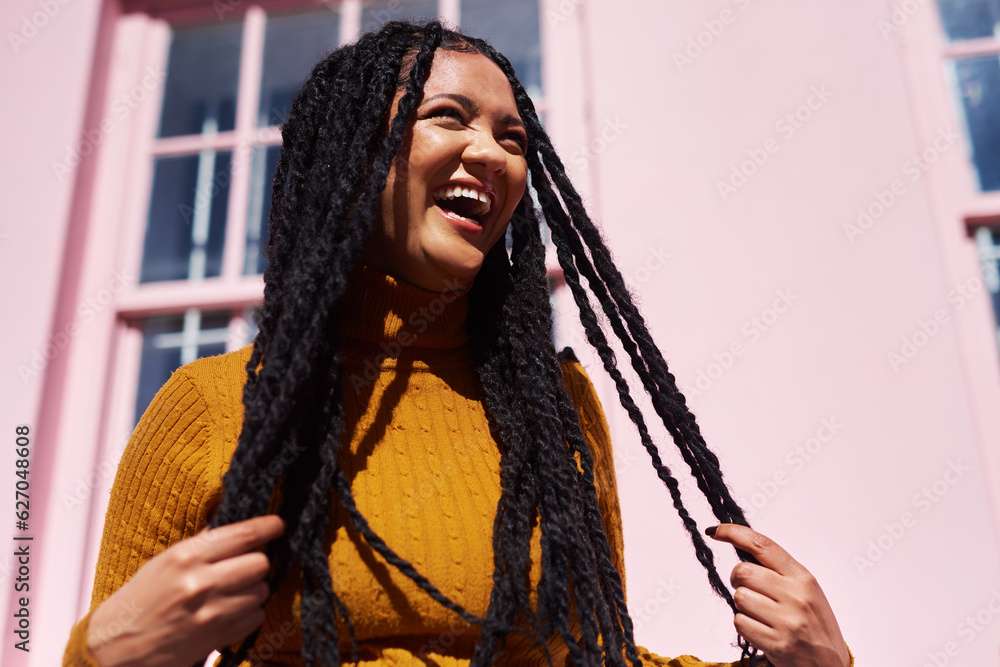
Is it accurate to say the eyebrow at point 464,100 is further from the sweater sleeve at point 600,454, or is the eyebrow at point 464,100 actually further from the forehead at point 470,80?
the sweater sleeve at point 600,454

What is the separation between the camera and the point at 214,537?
3.11 feet

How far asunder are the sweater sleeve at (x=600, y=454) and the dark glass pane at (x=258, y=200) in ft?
5.26

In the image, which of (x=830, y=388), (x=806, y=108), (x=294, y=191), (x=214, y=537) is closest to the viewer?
(x=214, y=537)

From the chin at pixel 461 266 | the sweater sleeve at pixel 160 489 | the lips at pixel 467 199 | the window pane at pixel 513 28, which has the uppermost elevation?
the window pane at pixel 513 28

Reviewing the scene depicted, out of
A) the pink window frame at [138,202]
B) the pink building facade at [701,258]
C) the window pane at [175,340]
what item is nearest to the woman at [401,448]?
the pink building facade at [701,258]

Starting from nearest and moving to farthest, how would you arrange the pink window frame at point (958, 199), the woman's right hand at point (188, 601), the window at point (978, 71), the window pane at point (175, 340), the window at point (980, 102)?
the woman's right hand at point (188, 601), the pink window frame at point (958, 199), the window at point (980, 102), the window at point (978, 71), the window pane at point (175, 340)

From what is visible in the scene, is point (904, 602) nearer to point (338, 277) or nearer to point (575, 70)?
point (338, 277)

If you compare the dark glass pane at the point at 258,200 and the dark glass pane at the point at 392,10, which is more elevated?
the dark glass pane at the point at 392,10

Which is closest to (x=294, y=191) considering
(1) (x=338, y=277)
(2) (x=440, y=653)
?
(1) (x=338, y=277)

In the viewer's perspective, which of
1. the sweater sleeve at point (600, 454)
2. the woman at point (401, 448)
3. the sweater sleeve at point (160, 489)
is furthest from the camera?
the sweater sleeve at point (600, 454)

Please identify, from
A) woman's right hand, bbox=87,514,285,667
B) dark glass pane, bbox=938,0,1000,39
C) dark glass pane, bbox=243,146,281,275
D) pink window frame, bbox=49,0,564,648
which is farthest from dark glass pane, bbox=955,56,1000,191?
woman's right hand, bbox=87,514,285,667

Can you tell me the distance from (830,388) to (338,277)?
1.58 m

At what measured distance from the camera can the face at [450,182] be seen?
1307mm

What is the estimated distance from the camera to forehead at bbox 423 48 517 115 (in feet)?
4.45
